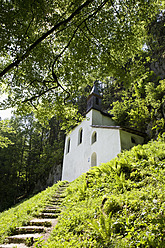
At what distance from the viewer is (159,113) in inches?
537

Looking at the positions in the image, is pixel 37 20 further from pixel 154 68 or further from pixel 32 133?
pixel 32 133

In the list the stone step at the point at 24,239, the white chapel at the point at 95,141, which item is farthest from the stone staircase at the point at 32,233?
the white chapel at the point at 95,141

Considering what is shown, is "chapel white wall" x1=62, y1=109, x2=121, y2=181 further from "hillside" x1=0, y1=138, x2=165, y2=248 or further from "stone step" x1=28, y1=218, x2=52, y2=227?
"stone step" x1=28, y1=218, x2=52, y2=227

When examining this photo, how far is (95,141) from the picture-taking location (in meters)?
17.6

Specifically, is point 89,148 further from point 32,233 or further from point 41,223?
point 32,233

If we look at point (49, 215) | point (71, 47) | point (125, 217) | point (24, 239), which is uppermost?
point (71, 47)

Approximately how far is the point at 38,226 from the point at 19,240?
0.92 metres

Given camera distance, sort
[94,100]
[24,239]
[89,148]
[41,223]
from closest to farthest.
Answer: [24,239] → [41,223] → [89,148] → [94,100]

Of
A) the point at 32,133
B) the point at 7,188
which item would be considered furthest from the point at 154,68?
the point at 7,188

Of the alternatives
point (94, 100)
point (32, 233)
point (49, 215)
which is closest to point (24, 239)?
point (32, 233)

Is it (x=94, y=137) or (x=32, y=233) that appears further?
(x=94, y=137)

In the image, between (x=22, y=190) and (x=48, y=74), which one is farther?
(x=22, y=190)

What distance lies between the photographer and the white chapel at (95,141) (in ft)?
44.2

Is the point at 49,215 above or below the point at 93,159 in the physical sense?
below
